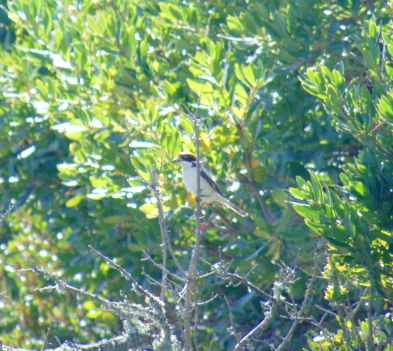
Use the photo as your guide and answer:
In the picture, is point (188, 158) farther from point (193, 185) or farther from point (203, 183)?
point (193, 185)

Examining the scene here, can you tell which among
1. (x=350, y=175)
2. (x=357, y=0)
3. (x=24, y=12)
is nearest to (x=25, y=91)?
(x=24, y=12)

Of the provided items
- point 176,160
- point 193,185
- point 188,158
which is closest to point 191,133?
point 176,160

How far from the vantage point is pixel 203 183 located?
5.69 m

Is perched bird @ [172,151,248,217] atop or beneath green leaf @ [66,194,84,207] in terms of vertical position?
atop

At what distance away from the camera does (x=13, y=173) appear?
256 inches

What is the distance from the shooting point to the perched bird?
16.6 feet

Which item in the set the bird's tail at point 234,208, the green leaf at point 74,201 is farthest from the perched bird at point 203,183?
the green leaf at point 74,201

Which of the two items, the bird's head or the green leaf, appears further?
the green leaf

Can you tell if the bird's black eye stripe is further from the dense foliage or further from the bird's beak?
the bird's beak

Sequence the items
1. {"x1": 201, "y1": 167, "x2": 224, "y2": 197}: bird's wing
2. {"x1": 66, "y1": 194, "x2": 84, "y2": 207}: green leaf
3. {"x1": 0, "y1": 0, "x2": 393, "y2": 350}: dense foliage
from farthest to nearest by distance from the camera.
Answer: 1. {"x1": 66, "y1": 194, "x2": 84, "y2": 207}: green leaf
2. {"x1": 201, "y1": 167, "x2": 224, "y2": 197}: bird's wing
3. {"x1": 0, "y1": 0, "x2": 393, "y2": 350}: dense foliage

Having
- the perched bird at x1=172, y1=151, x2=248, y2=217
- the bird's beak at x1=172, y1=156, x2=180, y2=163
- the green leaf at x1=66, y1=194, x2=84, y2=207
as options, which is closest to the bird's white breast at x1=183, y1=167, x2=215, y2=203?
the perched bird at x1=172, y1=151, x2=248, y2=217

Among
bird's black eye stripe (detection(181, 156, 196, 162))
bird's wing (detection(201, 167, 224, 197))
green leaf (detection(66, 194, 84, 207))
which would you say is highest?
bird's black eye stripe (detection(181, 156, 196, 162))

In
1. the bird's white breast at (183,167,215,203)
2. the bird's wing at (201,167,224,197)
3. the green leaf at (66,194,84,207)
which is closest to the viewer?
the bird's white breast at (183,167,215,203)

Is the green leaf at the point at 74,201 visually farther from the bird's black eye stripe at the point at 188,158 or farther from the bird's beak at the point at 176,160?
the bird's beak at the point at 176,160
